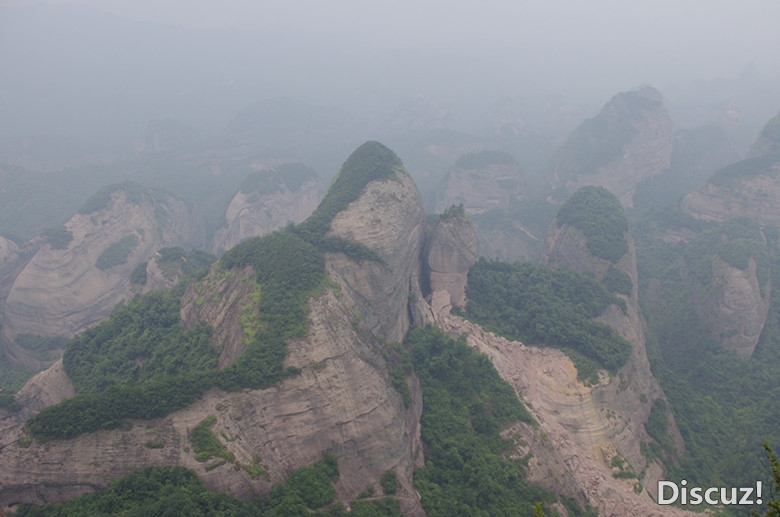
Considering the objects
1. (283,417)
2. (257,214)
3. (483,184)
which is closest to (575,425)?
(283,417)

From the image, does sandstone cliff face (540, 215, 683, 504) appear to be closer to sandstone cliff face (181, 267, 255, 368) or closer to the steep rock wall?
the steep rock wall

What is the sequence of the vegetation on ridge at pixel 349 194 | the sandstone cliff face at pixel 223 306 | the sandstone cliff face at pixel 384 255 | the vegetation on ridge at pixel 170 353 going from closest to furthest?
the vegetation on ridge at pixel 170 353 < the sandstone cliff face at pixel 223 306 < the sandstone cliff face at pixel 384 255 < the vegetation on ridge at pixel 349 194

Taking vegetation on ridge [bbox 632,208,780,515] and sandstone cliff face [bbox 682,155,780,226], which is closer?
vegetation on ridge [bbox 632,208,780,515]

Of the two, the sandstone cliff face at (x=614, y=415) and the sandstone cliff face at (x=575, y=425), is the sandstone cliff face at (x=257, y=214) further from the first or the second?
the sandstone cliff face at (x=614, y=415)

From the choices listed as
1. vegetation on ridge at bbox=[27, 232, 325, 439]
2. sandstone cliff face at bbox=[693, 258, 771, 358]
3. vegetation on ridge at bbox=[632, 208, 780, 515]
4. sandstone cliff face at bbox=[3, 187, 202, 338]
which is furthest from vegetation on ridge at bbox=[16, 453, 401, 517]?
sandstone cliff face at bbox=[693, 258, 771, 358]

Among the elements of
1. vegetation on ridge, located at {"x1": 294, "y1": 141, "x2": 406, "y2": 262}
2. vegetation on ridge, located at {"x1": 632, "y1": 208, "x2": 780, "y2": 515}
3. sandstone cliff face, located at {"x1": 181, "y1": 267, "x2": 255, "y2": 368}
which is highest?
vegetation on ridge, located at {"x1": 294, "y1": 141, "x2": 406, "y2": 262}

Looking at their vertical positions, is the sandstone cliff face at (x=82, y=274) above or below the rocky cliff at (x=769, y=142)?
below

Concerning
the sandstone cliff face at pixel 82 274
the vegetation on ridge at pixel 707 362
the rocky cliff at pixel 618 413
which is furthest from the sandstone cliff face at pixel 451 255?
the sandstone cliff face at pixel 82 274

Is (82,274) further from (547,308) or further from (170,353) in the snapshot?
(547,308)
